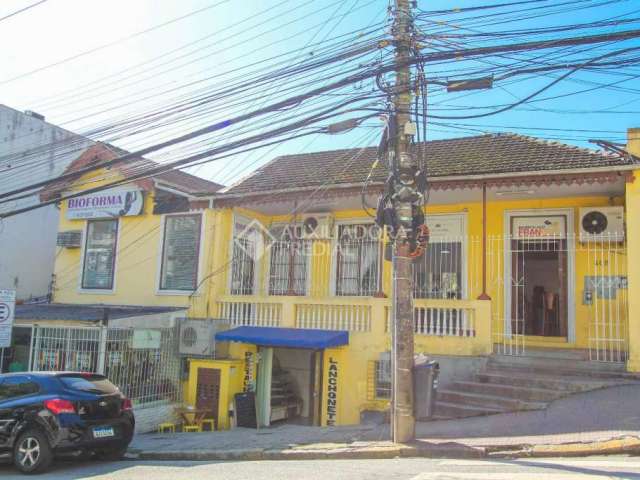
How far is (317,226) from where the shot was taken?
15.0 metres

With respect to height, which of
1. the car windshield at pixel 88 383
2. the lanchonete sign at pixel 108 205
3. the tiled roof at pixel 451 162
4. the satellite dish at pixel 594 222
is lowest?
the car windshield at pixel 88 383

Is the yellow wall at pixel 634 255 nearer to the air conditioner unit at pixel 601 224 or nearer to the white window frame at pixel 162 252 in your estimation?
the air conditioner unit at pixel 601 224

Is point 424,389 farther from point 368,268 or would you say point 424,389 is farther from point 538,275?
point 368,268

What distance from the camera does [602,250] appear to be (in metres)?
12.0

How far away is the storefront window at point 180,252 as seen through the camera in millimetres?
14461

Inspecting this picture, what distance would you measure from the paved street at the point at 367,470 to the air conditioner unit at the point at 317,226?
300 inches

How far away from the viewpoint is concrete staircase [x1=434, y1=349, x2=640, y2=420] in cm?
954

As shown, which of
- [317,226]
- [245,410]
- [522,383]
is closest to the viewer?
[522,383]

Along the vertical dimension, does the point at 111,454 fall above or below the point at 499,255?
below

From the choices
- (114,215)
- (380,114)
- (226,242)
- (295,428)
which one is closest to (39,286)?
(114,215)

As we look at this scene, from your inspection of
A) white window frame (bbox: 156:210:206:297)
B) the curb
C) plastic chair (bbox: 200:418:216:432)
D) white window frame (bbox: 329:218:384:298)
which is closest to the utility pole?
the curb

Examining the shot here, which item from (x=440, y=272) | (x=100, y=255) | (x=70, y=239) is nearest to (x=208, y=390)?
(x=100, y=255)

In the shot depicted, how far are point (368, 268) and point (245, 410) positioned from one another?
180 inches

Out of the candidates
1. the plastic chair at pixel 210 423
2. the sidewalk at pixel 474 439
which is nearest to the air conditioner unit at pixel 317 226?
the plastic chair at pixel 210 423
